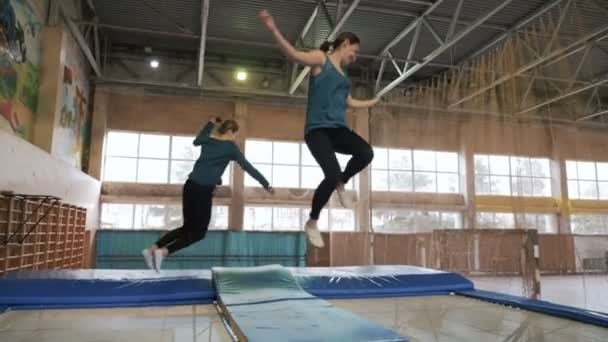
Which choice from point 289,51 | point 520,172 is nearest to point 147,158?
point 520,172

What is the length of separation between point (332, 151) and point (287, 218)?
794cm

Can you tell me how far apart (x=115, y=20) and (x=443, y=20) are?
19.9 feet

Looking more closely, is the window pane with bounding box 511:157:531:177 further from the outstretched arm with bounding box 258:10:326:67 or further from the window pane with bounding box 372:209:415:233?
the outstretched arm with bounding box 258:10:326:67

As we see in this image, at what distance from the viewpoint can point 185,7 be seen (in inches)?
306

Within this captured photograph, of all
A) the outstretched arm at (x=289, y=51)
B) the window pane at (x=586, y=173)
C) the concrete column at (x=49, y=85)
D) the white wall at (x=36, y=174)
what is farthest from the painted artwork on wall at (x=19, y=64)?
the window pane at (x=586, y=173)

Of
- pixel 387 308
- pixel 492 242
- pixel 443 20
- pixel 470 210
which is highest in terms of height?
pixel 443 20

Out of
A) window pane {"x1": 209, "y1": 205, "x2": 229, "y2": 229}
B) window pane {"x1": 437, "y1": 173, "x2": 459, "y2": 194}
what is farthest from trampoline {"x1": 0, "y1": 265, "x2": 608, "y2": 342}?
window pane {"x1": 437, "y1": 173, "x2": 459, "y2": 194}

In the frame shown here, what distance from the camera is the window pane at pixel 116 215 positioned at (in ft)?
30.7

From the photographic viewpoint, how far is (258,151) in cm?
1029

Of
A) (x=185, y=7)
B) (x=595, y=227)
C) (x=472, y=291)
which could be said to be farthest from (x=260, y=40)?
(x=595, y=227)

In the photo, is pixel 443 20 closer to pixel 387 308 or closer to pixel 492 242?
pixel 492 242

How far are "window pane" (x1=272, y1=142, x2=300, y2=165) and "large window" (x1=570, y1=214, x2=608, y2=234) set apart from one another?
7344mm

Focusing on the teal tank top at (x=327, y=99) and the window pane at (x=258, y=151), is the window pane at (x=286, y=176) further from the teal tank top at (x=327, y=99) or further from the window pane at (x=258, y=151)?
the teal tank top at (x=327, y=99)

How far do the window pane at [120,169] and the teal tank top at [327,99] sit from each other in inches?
318
